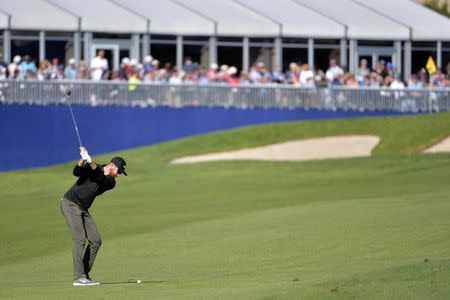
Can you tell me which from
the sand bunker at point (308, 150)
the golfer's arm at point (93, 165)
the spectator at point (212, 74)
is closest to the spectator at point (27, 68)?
the spectator at point (212, 74)

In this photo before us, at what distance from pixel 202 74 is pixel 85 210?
81.4 ft

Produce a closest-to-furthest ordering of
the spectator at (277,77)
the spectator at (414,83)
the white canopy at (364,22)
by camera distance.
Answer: the spectator at (414,83) < the spectator at (277,77) < the white canopy at (364,22)

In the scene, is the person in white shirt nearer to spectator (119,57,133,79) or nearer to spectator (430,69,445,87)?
spectator (119,57,133,79)

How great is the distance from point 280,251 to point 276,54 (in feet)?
80.4

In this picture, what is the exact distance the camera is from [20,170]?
41.8 metres

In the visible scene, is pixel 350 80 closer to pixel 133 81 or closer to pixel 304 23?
pixel 304 23

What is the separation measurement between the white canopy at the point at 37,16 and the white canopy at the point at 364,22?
8025mm

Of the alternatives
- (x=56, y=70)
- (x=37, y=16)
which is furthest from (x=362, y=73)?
(x=37, y=16)

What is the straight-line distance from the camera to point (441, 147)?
40094mm

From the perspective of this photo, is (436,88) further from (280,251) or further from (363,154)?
(280,251)

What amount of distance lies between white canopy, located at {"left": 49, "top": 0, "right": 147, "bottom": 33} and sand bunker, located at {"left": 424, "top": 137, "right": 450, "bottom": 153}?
9.82m

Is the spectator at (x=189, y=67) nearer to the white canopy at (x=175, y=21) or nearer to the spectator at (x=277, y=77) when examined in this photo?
the white canopy at (x=175, y=21)

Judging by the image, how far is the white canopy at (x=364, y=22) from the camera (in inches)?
1827

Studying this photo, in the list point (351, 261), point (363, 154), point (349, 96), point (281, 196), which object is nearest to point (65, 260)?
point (351, 261)
